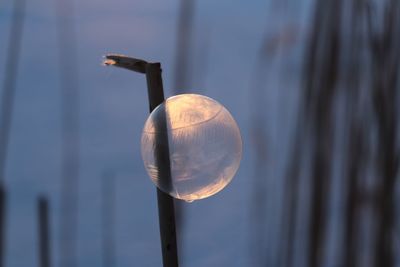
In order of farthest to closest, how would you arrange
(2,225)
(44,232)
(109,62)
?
(44,232), (2,225), (109,62)

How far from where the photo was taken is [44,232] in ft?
3.44

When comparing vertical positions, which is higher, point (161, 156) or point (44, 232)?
point (161, 156)

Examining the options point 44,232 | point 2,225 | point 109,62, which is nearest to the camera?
point 109,62

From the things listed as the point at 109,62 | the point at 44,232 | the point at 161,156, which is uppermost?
the point at 109,62

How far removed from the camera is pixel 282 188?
97cm

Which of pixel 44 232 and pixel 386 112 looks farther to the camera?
Answer: pixel 44 232

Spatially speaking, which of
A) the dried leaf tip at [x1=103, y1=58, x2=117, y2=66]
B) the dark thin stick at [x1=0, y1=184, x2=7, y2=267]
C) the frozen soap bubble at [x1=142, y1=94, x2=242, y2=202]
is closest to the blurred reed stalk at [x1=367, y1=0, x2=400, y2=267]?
the frozen soap bubble at [x1=142, y1=94, x2=242, y2=202]

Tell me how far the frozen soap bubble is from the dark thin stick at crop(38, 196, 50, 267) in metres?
0.32

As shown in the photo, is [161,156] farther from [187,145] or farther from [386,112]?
[386,112]

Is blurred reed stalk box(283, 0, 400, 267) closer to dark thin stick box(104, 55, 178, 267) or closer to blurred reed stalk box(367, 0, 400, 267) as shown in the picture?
blurred reed stalk box(367, 0, 400, 267)

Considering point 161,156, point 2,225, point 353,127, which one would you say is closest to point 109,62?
point 161,156

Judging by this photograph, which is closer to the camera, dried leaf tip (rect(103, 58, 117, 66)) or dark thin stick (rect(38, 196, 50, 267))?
dried leaf tip (rect(103, 58, 117, 66))

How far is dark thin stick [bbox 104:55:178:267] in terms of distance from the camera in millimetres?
720

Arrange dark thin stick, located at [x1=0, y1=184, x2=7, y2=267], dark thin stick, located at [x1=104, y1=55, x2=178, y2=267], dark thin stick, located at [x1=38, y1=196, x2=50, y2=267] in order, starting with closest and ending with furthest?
dark thin stick, located at [x1=104, y1=55, x2=178, y2=267] → dark thin stick, located at [x1=0, y1=184, x2=7, y2=267] → dark thin stick, located at [x1=38, y1=196, x2=50, y2=267]
